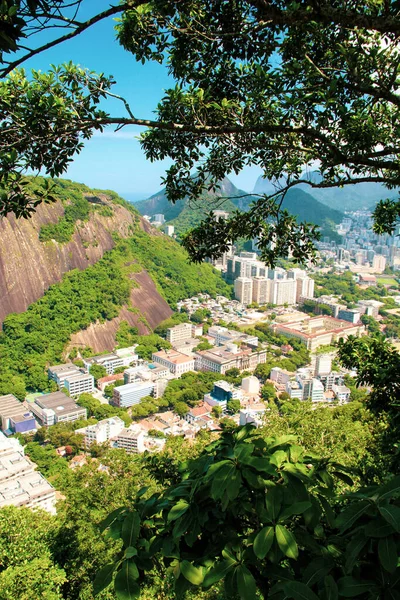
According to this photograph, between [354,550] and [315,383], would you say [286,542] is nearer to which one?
[354,550]

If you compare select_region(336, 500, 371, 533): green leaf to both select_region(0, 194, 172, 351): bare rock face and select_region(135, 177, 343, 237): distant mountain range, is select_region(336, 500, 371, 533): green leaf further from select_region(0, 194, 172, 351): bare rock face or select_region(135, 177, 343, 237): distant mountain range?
select_region(135, 177, 343, 237): distant mountain range

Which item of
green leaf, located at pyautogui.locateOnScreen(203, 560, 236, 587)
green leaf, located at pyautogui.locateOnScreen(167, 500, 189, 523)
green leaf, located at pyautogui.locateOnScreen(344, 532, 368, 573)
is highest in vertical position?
green leaf, located at pyautogui.locateOnScreen(344, 532, 368, 573)

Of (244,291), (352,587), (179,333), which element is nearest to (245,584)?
(352,587)

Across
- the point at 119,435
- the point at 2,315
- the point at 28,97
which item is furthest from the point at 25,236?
the point at 28,97

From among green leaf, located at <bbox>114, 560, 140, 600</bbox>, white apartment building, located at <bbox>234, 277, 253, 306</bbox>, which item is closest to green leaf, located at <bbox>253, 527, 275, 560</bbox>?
green leaf, located at <bbox>114, 560, 140, 600</bbox>

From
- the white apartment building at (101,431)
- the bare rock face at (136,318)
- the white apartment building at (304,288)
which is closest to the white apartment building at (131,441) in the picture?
the white apartment building at (101,431)

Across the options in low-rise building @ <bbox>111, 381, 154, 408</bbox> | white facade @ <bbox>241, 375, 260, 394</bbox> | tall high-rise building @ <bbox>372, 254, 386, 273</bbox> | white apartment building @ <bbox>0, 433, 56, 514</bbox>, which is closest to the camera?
white apartment building @ <bbox>0, 433, 56, 514</bbox>
